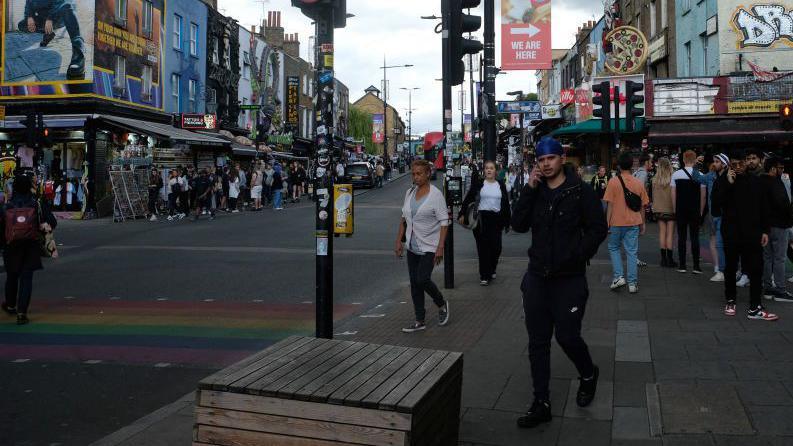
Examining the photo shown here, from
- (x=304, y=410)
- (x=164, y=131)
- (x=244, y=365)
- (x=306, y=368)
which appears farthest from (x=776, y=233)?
(x=164, y=131)

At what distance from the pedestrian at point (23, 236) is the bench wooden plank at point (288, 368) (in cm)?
552

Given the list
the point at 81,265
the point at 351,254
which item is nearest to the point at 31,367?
the point at 81,265

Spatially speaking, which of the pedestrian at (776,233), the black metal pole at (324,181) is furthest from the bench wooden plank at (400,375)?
the pedestrian at (776,233)

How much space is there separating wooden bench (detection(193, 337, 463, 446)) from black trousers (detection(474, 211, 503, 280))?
683cm

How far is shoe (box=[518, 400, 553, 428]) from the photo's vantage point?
452 cm

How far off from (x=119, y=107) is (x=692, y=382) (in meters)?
26.4

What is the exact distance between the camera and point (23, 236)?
831 cm

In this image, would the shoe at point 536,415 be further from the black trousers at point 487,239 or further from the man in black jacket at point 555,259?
the black trousers at point 487,239

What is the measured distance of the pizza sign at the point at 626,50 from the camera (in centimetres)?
2656

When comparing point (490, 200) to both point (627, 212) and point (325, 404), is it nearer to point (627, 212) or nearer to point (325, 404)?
point (627, 212)

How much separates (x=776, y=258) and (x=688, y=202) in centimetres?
269

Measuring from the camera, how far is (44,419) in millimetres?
4938

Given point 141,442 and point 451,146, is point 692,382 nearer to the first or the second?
point 141,442

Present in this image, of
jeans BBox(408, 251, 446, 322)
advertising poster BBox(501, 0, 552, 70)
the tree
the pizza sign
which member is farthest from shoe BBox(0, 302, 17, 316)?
the tree
